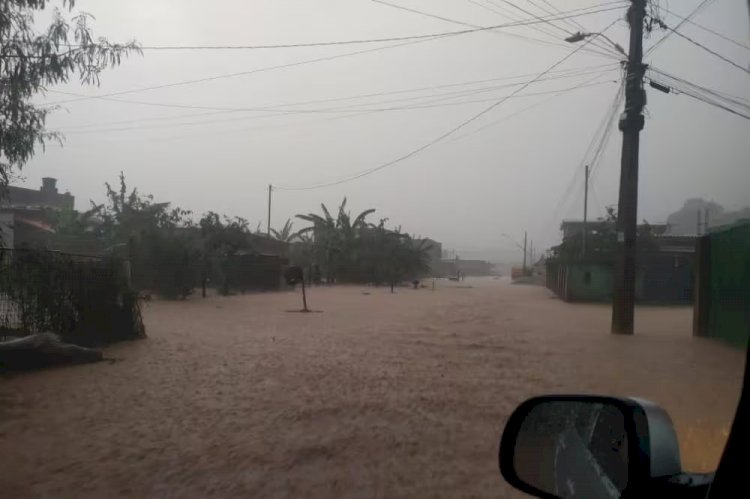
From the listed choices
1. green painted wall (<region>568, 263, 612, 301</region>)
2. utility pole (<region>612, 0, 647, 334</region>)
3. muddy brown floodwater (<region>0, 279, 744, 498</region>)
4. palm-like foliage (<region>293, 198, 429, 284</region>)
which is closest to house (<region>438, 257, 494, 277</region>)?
palm-like foliage (<region>293, 198, 429, 284</region>)

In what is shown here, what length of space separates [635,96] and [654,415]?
13.9m

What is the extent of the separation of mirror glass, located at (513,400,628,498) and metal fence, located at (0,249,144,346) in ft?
30.1

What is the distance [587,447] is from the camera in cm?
237

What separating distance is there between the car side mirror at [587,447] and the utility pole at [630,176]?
12961mm

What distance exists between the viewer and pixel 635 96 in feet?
46.2

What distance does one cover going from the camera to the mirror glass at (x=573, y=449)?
2020 millimetres

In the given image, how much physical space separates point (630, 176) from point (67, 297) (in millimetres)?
12282

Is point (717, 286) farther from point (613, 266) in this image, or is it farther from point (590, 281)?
point (590, 281)

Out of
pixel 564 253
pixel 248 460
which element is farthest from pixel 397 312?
pixel 248 460

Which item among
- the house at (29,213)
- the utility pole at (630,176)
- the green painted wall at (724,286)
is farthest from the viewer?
the utility pole at (630,176)

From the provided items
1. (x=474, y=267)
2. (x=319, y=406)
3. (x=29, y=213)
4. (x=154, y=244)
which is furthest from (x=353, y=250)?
(x=474, y=267)

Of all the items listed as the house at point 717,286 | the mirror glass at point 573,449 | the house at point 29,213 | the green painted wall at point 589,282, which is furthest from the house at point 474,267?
the mirror glass at point 573,449

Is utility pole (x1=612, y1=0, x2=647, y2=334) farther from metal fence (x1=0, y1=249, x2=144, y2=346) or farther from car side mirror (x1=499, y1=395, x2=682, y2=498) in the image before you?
car side mirror (x1=499, y1=395, x2=682, y2=498)

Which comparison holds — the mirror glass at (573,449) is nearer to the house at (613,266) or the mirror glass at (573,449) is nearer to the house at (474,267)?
the house at (613,266)
